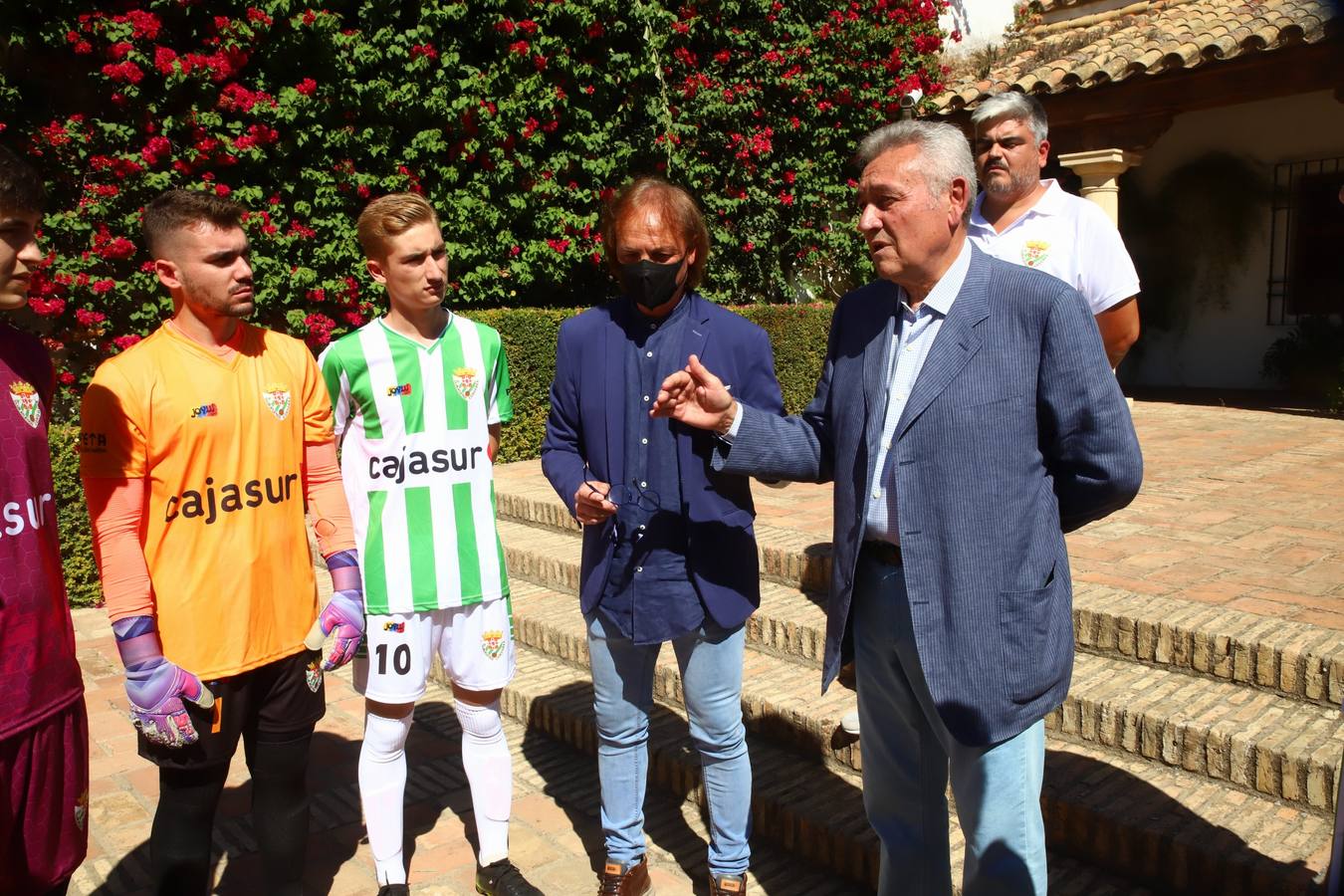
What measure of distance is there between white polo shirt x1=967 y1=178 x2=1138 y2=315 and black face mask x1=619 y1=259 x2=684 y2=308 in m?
0.97

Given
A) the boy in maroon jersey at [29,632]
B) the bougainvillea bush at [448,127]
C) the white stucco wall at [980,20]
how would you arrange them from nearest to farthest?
the boy in maroon jersey at [29,632] < the bougainvillea bush at [448,127] < the white stucco wall at [980,20]

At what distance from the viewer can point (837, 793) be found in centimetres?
338

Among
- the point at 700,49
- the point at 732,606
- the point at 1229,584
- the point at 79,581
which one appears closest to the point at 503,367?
the point at 732,606

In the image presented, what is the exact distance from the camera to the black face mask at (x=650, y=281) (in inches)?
106

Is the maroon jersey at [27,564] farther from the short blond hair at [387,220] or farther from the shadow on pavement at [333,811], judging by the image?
the shadow on pavement at [333,811]

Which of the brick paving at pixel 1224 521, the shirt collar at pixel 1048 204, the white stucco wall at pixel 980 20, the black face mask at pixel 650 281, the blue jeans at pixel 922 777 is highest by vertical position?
the white stucco wall at pixel 980 20

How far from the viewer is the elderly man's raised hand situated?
7.55ft

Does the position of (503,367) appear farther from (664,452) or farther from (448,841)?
(448,841)

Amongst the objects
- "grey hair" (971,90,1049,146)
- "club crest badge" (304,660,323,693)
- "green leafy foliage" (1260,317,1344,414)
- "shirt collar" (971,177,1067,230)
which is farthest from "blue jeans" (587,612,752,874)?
"green leafy foliage" (1260,317,1344,414)

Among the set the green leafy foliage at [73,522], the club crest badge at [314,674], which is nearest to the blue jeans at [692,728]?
the club crest badge at [314,674]

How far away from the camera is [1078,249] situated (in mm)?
2994

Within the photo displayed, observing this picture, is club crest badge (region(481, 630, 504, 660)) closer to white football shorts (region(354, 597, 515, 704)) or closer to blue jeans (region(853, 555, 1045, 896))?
white football shorts (region(354, 597, 515, 704))

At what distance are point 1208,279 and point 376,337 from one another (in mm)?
11838

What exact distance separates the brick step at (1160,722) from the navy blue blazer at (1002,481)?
1280 mm
